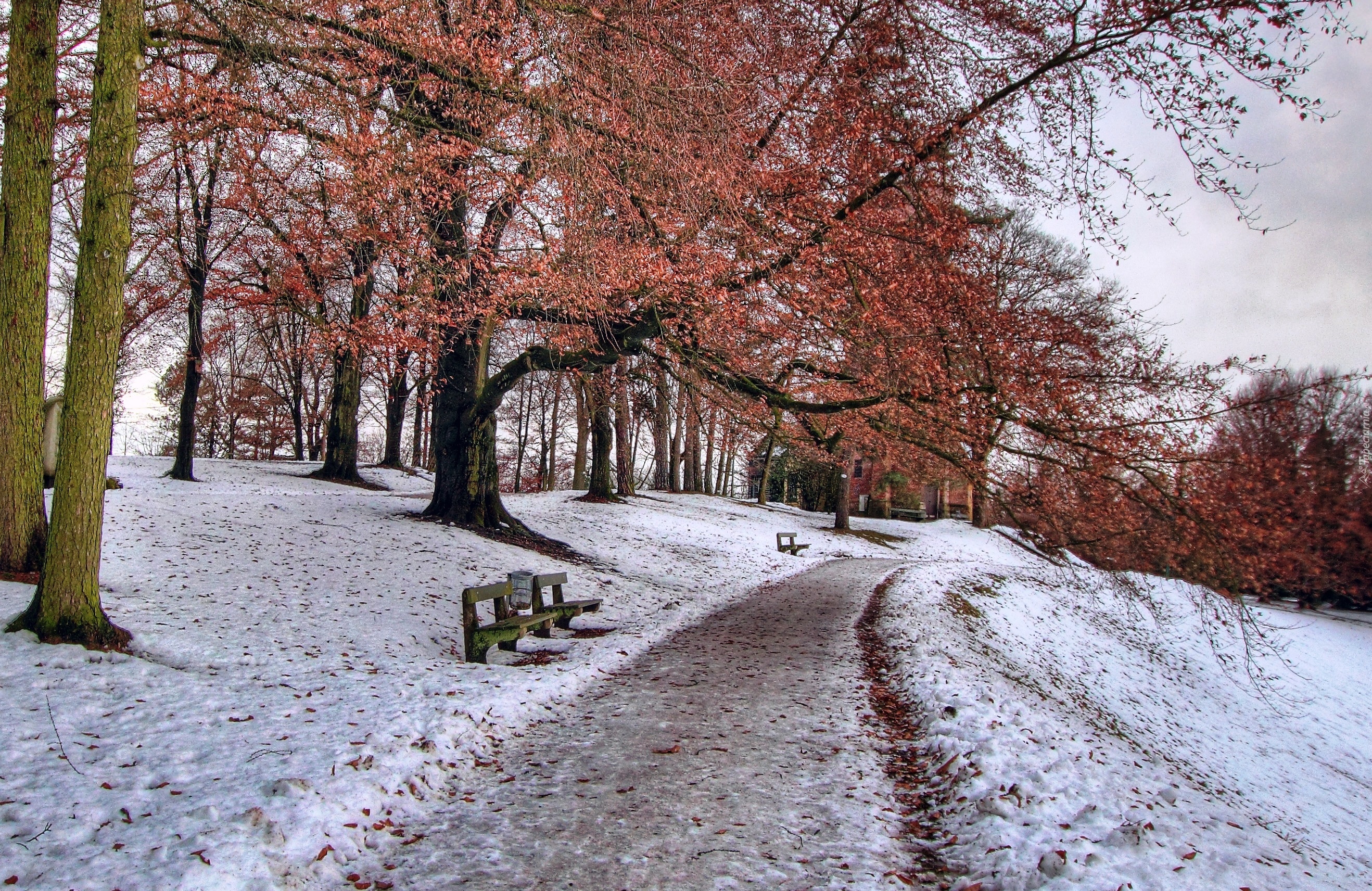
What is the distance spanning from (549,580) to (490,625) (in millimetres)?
1495

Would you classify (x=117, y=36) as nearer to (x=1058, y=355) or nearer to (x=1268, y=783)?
(x=1058, y=355)

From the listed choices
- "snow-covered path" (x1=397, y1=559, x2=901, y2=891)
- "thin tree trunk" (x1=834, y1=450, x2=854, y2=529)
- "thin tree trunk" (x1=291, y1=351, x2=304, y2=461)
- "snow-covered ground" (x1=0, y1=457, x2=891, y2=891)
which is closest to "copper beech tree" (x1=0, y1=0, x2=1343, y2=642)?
"snow-covered ground" (x1=0, y1=457, x2=891, y2=891)

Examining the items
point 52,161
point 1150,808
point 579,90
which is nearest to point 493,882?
point 1150,808

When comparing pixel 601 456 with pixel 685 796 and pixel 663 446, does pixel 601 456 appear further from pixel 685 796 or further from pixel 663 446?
pixel 685 796

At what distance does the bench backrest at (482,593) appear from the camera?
7.01 meters

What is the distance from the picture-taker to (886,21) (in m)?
8.88

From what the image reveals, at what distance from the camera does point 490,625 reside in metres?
7.43

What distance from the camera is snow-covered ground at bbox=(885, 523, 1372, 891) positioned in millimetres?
3850

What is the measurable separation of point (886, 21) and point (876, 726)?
8.09m

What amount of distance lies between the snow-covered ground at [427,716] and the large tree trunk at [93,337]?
1.26 ft

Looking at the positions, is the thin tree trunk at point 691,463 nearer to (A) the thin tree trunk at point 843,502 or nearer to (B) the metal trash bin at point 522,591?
(A) the thin tree trunk at point 843,502

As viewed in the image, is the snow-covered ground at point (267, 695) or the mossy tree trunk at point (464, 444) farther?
the mossy tree trunk at point (464, 444)

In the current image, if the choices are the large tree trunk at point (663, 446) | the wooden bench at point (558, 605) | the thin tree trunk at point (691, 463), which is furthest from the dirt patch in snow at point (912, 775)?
the thin tree trunk at point (691, 463)

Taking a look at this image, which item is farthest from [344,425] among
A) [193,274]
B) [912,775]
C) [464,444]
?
[912,775]
